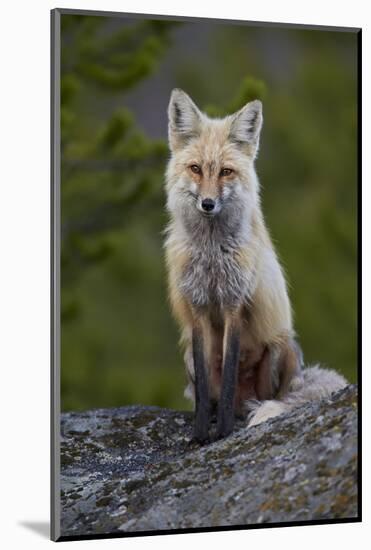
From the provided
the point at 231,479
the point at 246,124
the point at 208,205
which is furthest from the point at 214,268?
the point at 231,479

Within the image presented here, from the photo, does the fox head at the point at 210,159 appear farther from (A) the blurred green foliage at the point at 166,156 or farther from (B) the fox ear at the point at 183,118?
(A) the blurred green foliage at the point at 166,156

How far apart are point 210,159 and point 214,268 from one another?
0.63m

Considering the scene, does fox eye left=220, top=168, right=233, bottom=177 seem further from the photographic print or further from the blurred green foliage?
the blurred green foliage

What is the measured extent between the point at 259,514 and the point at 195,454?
1.64 feet

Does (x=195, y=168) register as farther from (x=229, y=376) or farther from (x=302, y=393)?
(x=302, y=393)

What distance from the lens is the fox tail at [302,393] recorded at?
6488mm

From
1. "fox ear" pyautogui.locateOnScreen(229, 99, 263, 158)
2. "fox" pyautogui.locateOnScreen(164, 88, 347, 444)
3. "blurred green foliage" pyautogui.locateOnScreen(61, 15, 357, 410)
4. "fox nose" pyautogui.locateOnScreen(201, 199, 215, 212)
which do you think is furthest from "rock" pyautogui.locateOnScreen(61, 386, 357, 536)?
"fox ear" pyautogui.locateOnScreen(229, 99, 263, 158)

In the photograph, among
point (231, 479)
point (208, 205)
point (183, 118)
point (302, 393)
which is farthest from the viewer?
point (302, 393)

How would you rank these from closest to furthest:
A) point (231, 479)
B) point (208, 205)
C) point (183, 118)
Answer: point (231, 479)
point (208, 205)
point (183, 118)

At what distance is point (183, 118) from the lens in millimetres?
6344

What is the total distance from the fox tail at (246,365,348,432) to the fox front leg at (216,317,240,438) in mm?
182

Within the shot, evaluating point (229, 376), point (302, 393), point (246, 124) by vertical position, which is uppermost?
point (246, 124)

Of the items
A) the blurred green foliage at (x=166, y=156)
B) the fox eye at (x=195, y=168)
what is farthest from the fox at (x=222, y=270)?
the blurred green foliage at (x=166, y=156)

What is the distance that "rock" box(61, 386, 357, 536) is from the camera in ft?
19.8
